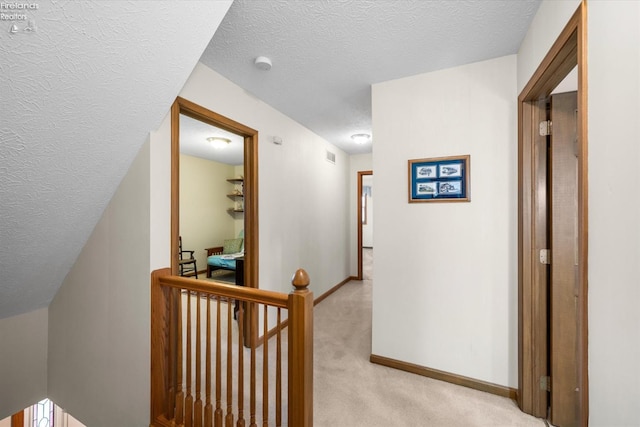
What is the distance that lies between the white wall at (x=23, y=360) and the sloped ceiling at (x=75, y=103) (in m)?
0.43

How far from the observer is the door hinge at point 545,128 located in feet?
5.70

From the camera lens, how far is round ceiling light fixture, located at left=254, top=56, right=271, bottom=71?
1991mm

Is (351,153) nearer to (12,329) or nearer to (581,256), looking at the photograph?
(581,256)

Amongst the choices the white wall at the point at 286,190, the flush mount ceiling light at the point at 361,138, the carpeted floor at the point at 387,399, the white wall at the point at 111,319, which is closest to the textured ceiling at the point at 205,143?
the white wall at the point at 286,190

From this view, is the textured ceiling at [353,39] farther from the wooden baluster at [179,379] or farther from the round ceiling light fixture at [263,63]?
the wooden baluster at [179,379]

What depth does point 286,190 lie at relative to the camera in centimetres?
321

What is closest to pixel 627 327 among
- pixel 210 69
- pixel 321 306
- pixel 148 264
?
pixel 148 264

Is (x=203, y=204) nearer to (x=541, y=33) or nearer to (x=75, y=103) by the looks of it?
(x=75, y=103)

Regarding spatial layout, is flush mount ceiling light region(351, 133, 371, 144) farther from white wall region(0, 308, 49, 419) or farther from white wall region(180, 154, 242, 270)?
white wall region(0, 308, 49, 419)

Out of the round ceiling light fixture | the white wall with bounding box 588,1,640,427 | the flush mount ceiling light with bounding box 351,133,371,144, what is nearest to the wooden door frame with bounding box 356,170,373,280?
the flush mount ceiling light with bounding box 351,133,371,144

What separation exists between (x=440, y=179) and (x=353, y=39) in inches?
46.8

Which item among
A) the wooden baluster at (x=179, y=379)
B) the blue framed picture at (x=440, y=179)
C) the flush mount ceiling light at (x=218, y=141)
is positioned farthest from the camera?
the flush mount ceiling light at (x=218, y=141)

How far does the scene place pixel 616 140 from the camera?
886 mm

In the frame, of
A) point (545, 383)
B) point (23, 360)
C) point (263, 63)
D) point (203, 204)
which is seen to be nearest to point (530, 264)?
point (545, 383)
